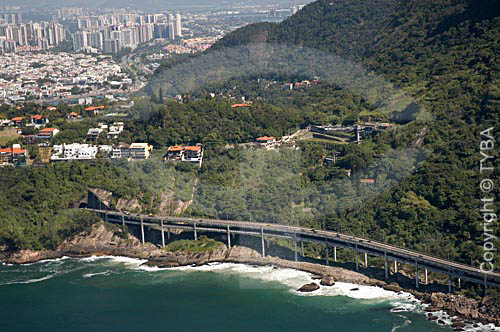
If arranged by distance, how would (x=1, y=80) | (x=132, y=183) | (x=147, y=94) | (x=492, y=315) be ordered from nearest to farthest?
1. (x=492, y=315)
2. (x=132, y=183)
3. (x=147, y=94)
4. (x=1, y=80)

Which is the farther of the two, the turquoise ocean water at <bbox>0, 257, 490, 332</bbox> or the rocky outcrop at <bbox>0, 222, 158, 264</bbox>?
the rocky outcrop at <bbox>0, 222, 158, 264</bbox>

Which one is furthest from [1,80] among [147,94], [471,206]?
[471,206]

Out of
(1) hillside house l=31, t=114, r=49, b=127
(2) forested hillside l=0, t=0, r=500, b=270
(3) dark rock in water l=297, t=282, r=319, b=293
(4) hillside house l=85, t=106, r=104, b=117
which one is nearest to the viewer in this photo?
(3) dark rock in water l=297, t=282, r=319, b=293

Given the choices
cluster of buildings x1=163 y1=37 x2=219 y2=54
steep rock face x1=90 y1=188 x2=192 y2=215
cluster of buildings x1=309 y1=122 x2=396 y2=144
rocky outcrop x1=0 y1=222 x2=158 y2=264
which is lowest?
rocky outcrop x1=0 y1=222 x2=158 y2=264

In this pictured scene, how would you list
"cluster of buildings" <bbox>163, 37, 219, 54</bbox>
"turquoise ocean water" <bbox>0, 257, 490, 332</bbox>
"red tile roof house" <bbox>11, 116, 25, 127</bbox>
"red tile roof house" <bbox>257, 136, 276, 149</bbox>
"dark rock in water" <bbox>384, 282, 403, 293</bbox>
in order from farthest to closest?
1. "cluster of buildings" <bbox>163, 37, 219, 54</bbox>
2. "red tile roof house" <bbox>11, 116, 25, 127</bbox>
3. "red tile roof house" <bbox>257, 136, 276, 149</bbox>
4. "dark rock in water" <bbox>384, 282, 403, 293</bbox>
5. "turquoise ocean water" <bbox>0, 257, 490, 332</bbox>

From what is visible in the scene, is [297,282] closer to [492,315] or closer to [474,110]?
[492,315]

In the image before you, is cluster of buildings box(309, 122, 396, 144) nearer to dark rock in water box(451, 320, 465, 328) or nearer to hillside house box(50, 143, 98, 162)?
hillside house box(50, 143, 98, 162)

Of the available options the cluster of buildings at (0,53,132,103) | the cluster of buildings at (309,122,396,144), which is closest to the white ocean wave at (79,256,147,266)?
the cluster of buildings at (309,122,396,144)

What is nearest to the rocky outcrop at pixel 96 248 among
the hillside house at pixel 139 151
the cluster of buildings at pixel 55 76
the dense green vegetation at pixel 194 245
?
the dense green vegetation at pixel 194 245
